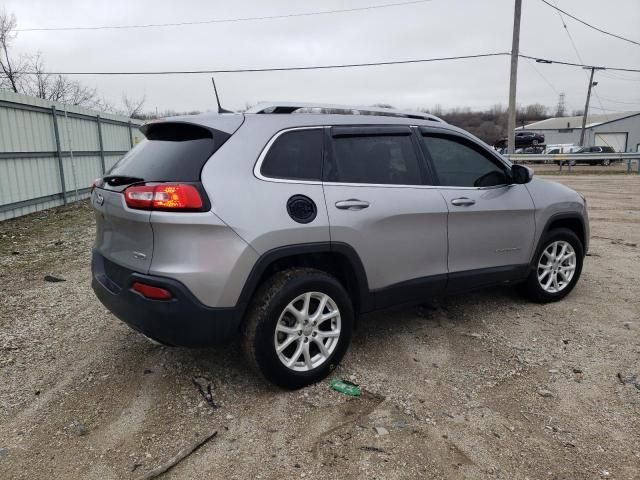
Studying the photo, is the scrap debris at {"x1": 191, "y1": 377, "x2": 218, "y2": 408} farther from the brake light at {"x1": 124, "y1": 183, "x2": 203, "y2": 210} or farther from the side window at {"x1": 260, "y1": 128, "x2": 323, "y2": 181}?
the side window at {"x1": 260, "y1": 128, "x2": 323, "y2": 181}

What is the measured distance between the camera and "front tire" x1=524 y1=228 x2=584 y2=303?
15.0 ft

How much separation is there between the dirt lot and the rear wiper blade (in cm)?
134

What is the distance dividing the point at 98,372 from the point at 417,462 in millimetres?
2297

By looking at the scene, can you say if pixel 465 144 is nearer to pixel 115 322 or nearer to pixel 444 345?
pixel 444 345

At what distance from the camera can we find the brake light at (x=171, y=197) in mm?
2658

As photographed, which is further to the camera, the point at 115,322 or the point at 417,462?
the point at 115,322

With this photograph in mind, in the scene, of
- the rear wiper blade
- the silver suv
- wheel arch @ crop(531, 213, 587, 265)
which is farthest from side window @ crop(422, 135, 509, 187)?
the rear wiper blade

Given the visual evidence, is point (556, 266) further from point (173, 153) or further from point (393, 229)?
point (173, 153)

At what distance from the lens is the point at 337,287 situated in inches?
124

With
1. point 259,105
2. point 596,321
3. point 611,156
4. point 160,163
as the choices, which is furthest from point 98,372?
point 611,156

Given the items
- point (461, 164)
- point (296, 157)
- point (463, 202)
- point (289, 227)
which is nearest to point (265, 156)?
point (296, 157)

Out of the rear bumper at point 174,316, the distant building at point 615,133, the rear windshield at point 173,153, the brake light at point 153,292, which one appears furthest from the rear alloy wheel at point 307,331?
the distant building at point 615,133

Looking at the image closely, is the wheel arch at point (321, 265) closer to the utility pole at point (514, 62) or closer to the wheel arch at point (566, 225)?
the wheel arch at point (566, 225)

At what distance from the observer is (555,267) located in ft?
15.3
